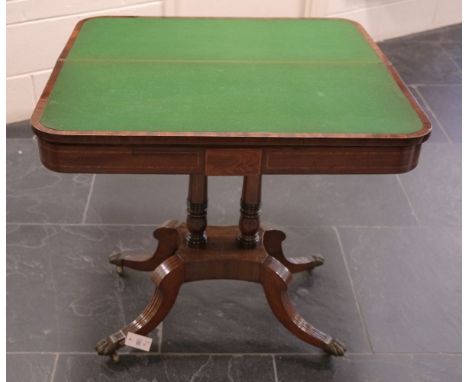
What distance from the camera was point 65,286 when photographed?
1916 mm

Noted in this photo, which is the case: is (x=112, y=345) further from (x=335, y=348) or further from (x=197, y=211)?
(x=335, y=348)

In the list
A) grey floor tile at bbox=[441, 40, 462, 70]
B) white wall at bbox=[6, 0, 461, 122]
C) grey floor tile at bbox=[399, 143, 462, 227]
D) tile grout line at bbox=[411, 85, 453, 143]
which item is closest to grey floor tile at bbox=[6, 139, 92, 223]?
white wall at bbox=[6, 0, 461, 122]

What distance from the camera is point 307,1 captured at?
3.25m

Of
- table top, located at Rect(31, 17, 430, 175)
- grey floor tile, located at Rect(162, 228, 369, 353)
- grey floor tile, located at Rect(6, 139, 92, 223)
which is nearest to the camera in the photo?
table top, located at Rect(31, 17, 430, 175)

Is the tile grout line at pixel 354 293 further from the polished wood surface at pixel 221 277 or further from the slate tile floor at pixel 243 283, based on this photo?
the polished wood surface at pixel 221 277

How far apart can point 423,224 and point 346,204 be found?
291 mm

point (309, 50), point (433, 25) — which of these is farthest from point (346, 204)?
point (433, 25)

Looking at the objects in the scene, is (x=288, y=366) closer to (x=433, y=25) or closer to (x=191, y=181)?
(x=191, y=181)

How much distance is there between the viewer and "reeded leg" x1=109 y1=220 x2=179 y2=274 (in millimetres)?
1767

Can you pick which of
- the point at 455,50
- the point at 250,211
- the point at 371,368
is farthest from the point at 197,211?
the point at 455,50

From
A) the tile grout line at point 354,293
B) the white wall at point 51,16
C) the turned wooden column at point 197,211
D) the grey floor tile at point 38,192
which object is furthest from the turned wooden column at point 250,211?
the white wall at point 51,16

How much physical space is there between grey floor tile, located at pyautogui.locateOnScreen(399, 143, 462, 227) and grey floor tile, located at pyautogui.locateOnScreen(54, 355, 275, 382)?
3.13 ft

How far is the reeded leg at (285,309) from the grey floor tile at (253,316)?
0.23 feet

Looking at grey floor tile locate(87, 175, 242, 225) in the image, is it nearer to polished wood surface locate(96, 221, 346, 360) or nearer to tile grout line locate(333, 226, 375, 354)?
tile grout line locate(333, 226, 375, 354)
